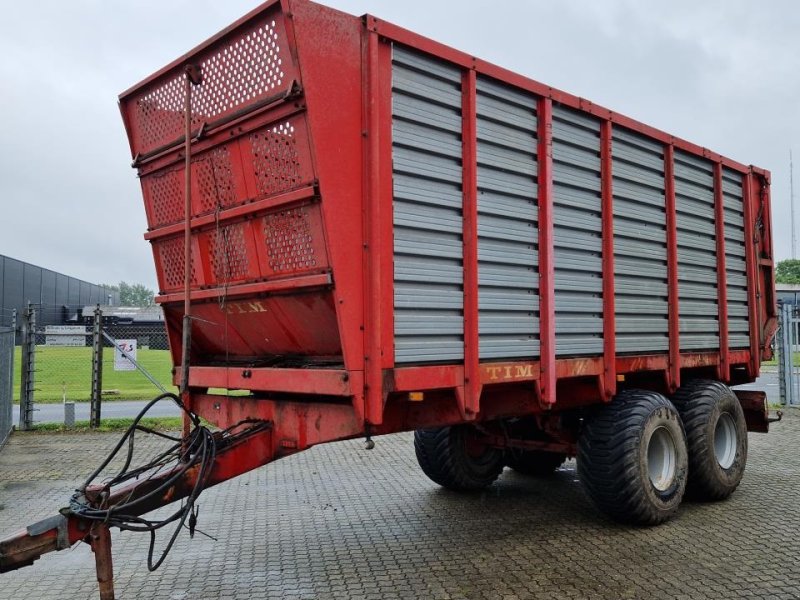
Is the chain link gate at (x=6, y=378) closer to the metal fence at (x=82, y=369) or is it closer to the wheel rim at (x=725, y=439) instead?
the metal fence at (x=82, y=369)

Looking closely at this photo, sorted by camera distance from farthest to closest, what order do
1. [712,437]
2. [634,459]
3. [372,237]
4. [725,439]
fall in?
[725,439], [712,437], [634,459], [372,237]

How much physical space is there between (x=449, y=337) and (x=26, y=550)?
2512 millimetres

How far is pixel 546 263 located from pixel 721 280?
296 centimetres

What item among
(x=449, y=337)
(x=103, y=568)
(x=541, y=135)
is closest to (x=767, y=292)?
(x=541, y=135)

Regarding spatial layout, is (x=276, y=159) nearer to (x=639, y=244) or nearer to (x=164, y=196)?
(x=164, y=196)

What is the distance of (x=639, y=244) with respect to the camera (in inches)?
235

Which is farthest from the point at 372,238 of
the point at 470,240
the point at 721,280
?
the point at 721,280

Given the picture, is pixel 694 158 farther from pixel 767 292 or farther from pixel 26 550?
pixel 26 550

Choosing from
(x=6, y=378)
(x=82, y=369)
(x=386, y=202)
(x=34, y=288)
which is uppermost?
(x=34, y=288)

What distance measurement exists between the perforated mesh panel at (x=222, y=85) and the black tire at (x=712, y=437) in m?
4.79

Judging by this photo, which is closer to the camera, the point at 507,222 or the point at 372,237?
the point at 372,237

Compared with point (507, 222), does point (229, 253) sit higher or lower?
lower

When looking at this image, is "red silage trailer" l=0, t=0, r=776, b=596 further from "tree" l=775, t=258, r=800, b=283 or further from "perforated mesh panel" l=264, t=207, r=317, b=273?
"tree" l=775, t=258, r=800, b=283

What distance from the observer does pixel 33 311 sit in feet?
37.8
